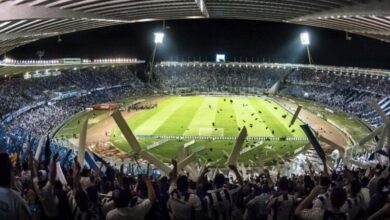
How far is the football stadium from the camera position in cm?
772

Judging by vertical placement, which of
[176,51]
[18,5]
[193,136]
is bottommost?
[193,136]

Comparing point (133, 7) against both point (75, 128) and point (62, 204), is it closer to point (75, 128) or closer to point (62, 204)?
point (62, 204)

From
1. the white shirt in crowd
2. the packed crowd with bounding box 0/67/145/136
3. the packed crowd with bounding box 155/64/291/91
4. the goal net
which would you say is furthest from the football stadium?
the packed crowd with bounding box 155/64/291/91

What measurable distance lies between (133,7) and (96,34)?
71.3 metres

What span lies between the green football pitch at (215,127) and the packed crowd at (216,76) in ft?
80.4

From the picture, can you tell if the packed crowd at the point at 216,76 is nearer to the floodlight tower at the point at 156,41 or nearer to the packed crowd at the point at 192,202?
the floodlight tower at the point at 156,41

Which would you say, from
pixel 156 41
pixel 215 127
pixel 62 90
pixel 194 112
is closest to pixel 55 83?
pixel 62 90

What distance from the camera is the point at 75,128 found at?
4884cm

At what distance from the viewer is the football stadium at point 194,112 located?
304 inches

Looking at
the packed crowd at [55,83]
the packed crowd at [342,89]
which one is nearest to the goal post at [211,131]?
the packed crowd at [342,89]

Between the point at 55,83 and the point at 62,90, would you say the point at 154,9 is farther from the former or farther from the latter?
the point at 55,83

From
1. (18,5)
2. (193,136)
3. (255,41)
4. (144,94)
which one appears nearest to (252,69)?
(255,41)

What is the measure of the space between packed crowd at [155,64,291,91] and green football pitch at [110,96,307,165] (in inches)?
965

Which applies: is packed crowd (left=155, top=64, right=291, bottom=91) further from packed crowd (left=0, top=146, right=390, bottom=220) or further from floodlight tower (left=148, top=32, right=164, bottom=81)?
packed crowd (left=0, top=146, right=390, bottom=220)
